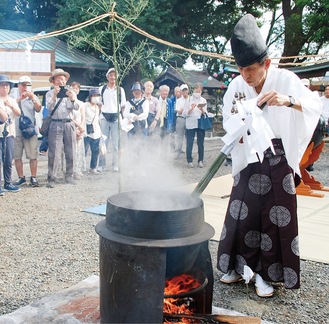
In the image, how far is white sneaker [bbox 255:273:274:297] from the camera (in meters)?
3.26

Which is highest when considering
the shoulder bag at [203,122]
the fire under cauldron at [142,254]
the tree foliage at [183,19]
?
the tree foliage at [183,19]

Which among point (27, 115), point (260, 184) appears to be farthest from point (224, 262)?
point (27, 115)

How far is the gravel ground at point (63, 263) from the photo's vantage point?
316 cm

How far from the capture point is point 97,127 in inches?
338

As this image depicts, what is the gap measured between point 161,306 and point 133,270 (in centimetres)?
24

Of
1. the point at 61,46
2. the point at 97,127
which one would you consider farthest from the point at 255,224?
the point at 61,46

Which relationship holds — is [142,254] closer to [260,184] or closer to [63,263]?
[260,184]

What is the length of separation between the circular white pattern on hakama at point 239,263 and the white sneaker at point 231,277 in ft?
0.38

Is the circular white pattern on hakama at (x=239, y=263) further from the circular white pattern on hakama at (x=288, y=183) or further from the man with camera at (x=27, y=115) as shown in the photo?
the man with camera at (x=27, y=115)

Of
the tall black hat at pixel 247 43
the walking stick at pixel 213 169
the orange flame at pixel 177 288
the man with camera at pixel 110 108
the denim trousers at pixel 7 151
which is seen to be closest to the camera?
the walking stick at pixel 213 169

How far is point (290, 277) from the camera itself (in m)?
3.14

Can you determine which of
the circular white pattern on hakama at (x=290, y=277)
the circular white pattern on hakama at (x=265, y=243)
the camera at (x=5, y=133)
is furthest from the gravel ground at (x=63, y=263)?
the camera at (x=5, y=133)

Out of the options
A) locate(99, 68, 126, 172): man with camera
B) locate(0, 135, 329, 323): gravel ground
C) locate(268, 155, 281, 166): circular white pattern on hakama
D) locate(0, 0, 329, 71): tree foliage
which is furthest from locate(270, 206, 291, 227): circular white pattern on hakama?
locate(0, 0, 329, 71): tree foliage

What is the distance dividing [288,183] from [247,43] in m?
1.08
